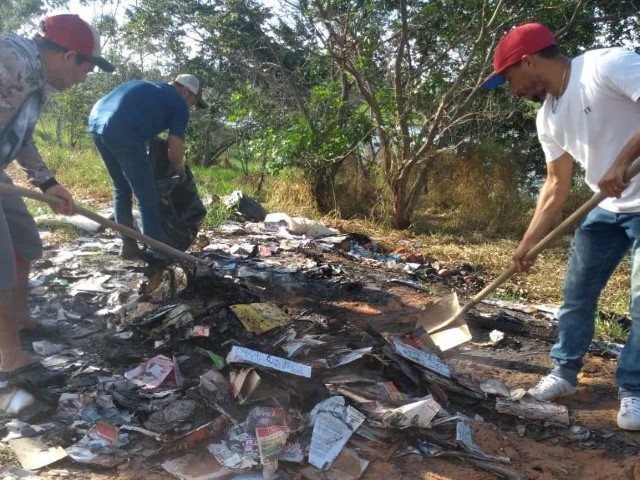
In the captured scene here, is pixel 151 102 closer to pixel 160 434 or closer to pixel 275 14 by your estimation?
pixel 160 434

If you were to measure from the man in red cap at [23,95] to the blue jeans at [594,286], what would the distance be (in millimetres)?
2500

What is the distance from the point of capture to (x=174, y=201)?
4590mm

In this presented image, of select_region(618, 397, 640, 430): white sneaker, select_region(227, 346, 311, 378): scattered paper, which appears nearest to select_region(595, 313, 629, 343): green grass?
select_region(618, 397, 640, 430): white sneaker

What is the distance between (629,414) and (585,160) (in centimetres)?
115

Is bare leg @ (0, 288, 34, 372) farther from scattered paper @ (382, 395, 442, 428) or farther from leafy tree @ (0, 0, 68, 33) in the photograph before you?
leafy tree @ (0, 0, 68, 33)

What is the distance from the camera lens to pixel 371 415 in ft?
8.14

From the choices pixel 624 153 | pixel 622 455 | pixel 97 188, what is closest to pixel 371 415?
pixel 622 455

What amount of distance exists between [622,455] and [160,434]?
1926 millimetres

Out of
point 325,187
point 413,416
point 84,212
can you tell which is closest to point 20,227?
point 84,212

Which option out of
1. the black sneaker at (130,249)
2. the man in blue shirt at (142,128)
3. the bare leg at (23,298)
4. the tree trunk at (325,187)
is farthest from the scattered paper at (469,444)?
the tree trunk at (325,187)

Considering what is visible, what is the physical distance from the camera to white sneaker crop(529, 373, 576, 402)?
281 centimetres

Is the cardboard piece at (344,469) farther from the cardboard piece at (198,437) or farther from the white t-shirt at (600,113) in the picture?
the white t-shirt at (600,113)

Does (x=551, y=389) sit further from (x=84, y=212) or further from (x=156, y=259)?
(x=156, y=259)

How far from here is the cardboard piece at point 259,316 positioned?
320cm
